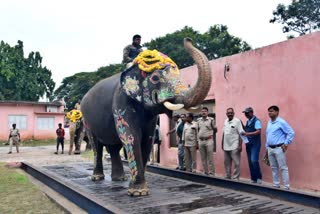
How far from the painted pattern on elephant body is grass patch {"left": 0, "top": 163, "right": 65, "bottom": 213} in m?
1.27

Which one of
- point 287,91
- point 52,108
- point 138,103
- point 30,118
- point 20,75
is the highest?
point 20,75

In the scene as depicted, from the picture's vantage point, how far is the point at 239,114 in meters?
9.13

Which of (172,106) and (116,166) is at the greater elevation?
(172,106)

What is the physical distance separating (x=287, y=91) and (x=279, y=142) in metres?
1.49

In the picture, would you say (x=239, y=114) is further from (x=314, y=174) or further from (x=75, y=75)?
(x=75, y=75)

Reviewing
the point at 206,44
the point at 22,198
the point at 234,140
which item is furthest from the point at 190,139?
the point at 206,44

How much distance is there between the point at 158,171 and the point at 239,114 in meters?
2.47

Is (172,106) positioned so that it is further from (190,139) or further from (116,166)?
(190,139)

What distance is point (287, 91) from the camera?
7719mm

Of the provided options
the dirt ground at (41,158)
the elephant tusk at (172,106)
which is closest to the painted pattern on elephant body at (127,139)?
the elephant tusk at (172,106)

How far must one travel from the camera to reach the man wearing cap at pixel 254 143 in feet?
24.8

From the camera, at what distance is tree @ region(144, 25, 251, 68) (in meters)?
36.8

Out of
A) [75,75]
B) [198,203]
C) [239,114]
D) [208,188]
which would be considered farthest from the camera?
[75,75]

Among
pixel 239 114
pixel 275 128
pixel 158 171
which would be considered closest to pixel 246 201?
pixel 275 128
